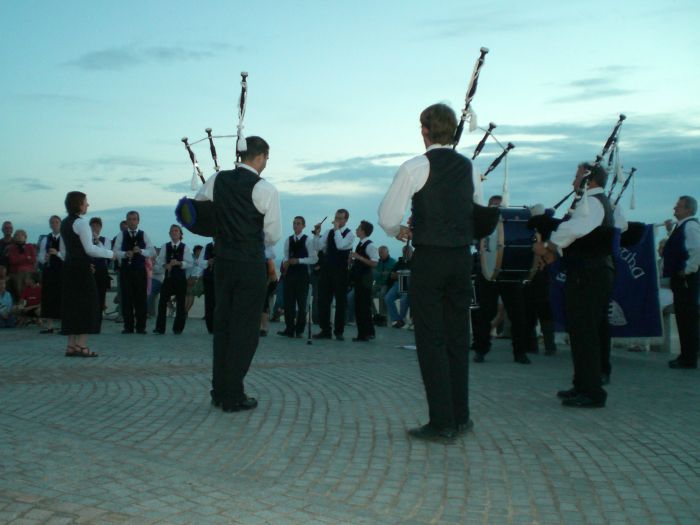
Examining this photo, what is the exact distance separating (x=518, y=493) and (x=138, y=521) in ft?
6.65

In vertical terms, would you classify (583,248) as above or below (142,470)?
above

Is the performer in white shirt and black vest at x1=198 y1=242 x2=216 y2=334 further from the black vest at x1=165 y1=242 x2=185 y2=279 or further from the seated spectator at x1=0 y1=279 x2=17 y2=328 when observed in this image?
the seated spectator at x1=0 y1=279 x2=17 y2=328

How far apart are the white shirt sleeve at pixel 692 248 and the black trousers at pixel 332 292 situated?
6080 millimetres

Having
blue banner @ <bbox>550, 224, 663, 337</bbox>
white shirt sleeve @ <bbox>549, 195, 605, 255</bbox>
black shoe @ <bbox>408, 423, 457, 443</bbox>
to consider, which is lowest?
black shoe @ <bbox>408, 423, 457, 443</bbox>

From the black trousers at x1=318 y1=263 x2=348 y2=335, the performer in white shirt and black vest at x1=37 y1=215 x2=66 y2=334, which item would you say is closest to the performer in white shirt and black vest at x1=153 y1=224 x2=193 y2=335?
the performer in white shirt and black vest at x1=37 y1=215 x2=66 y2=334

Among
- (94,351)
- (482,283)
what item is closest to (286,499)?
(482,283)

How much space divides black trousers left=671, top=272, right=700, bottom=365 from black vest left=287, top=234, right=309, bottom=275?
6.54 meters

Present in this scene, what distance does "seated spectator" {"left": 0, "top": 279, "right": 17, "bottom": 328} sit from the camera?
16.6m

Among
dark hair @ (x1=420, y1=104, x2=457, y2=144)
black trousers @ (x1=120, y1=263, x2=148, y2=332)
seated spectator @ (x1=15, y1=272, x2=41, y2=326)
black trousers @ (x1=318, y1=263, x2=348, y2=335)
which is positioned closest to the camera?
dark hair @ (x1=420, y1=104, x2=457, y2=144)

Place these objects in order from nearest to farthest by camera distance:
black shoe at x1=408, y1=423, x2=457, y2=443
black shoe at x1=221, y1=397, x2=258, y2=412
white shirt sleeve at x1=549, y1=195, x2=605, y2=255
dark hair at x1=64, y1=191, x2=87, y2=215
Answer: black shoe at x1=408, y1=423, x2=457, y2=443 → black shoe at x1=221, y1=397, x2=258, y2=412 → white shirt sleeve at x1=549, y1=195, x2=605, y2=255 → dark hair at x1=64, y1=191, x2=87, y2=215

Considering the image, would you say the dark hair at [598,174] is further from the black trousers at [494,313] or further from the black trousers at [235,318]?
the black trousers at [494,313]

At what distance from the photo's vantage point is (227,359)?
22.8 feet

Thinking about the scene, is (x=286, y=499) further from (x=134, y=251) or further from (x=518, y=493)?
(x=134, y=251)

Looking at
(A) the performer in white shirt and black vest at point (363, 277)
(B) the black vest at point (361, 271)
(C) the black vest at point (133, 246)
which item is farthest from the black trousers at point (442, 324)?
(C) the black vest at point (133, 246)
